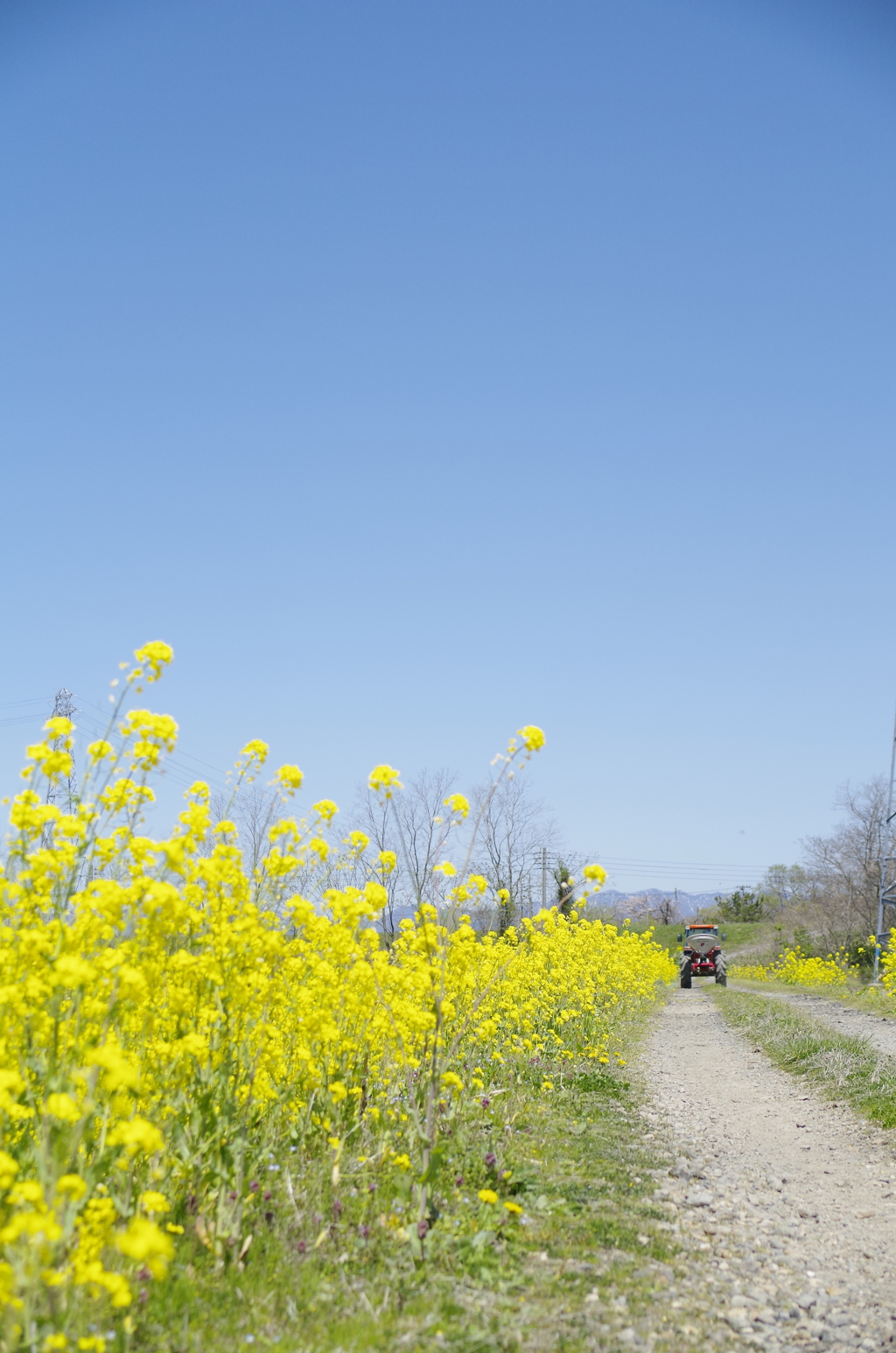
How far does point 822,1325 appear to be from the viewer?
3953 mm

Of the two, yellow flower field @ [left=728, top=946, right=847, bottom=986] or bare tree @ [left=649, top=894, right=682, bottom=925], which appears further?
bare tree @ [left=649, top=894, right=682, bottom=925]

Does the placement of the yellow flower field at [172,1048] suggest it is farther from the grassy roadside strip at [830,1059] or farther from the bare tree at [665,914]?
the bare tree at [665,914]

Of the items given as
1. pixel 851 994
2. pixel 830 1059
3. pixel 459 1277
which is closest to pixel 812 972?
pixel 851 994

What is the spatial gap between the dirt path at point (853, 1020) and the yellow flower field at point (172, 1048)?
8.26 meters

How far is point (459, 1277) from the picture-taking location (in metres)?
4.00

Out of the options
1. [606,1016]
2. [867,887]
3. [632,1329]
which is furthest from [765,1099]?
[867,887]

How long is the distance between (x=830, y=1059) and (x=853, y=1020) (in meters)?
6.12

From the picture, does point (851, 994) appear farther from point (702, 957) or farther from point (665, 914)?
point (665, 914)

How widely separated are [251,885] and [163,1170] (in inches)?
56.0

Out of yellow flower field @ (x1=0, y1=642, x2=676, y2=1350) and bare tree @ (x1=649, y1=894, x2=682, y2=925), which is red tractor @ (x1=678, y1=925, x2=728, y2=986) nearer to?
yellow flower field @ (x1=0, y1=642, x2=676, y2=1350)

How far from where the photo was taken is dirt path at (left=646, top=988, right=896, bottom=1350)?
4039 mm

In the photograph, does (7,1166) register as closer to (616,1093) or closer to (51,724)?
(51,724)

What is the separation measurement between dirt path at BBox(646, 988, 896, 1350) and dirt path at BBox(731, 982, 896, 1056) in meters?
2.57

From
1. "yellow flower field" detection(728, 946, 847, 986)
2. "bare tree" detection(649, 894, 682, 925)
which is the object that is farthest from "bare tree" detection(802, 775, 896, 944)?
"bare tree" detection(649, 894, 682, 925)
